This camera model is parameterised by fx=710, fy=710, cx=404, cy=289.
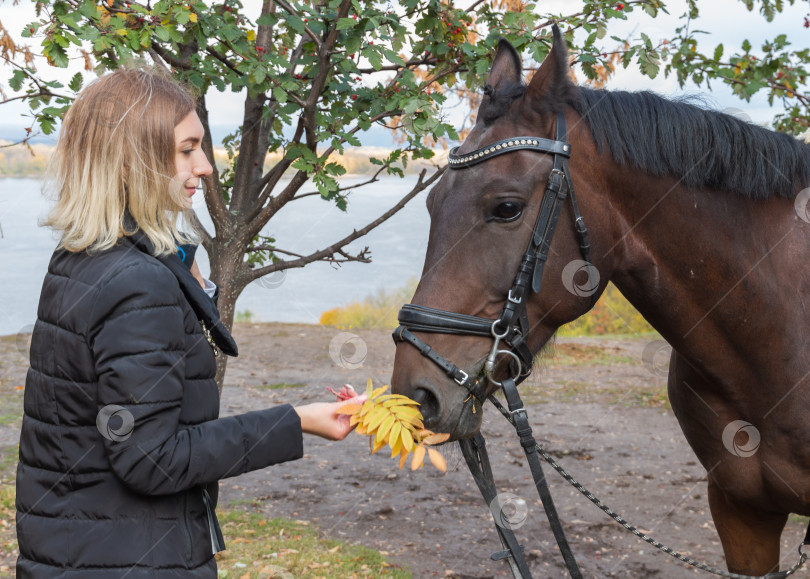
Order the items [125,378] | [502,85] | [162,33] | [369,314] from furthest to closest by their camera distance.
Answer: [369,314], [162,33], [502,85], [125,378]

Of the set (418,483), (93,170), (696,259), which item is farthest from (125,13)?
(418,483)

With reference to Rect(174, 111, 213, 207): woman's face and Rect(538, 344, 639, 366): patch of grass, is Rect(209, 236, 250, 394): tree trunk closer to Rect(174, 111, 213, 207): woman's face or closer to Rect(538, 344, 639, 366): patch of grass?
Rect(174, 111, 213, 207): woman's face

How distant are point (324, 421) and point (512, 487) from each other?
13.6 ft

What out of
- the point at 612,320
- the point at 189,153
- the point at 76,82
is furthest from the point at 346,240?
the point at 612,320

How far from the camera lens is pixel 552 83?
224cm

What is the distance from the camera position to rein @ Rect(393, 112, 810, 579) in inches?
82.4

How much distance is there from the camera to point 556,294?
222cm

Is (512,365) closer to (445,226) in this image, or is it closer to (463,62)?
(445,226)

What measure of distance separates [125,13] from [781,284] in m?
3.04

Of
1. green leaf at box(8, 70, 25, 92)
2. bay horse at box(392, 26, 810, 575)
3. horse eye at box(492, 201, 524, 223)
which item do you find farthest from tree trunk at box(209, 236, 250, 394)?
horse eye at box(492, 201, 524, 223)

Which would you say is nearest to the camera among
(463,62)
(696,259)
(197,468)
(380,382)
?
(197,468)

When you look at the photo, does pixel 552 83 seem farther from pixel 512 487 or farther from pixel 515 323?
pixel 512 487

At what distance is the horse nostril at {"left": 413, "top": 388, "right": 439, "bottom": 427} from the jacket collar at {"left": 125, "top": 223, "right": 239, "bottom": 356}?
0.58 metres

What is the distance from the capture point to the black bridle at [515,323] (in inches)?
82.4
